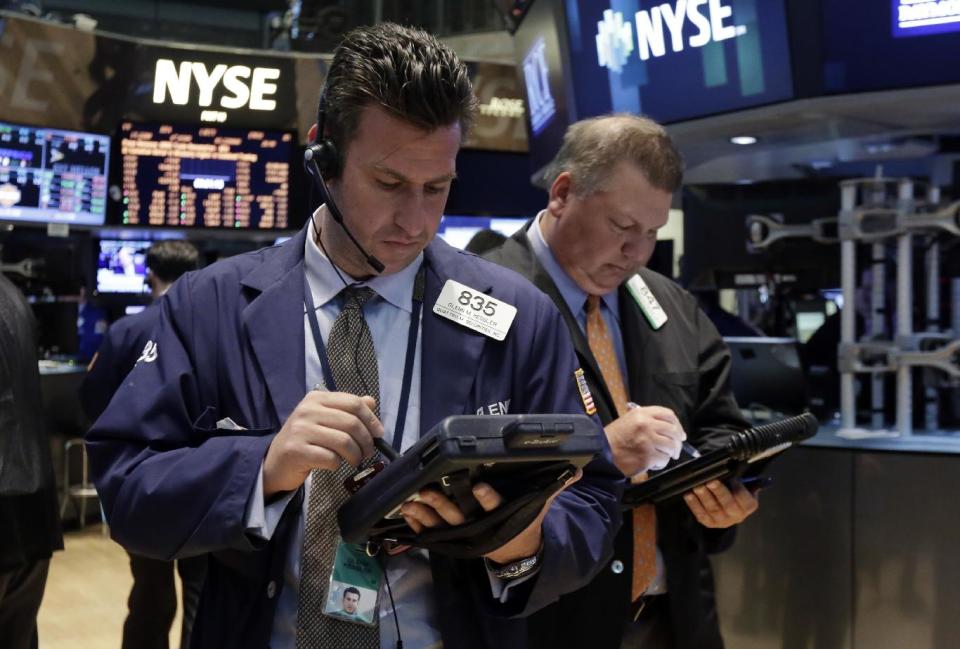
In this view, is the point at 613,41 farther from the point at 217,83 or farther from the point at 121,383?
the point at 217,83

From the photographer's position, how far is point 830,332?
4027 millimetres

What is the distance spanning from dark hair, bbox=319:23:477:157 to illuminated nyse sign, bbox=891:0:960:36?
2.21 metres

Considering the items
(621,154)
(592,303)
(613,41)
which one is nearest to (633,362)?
(592,303)

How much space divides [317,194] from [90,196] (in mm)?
6241

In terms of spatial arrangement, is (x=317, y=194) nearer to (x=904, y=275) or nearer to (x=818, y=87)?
(x=818, y=87)

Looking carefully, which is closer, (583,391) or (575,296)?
(583,391)

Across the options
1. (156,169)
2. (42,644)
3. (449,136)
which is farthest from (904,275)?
(156,169)

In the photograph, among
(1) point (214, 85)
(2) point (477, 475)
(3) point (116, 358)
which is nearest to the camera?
(2) point (477, 475)

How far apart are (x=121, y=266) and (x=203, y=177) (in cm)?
111

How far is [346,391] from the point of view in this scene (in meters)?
1.35

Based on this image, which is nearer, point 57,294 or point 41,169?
point 41,169

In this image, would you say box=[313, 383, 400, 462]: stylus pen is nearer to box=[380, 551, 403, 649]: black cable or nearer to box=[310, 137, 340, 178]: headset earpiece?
box=[380, 551, 403, 649]: black cable

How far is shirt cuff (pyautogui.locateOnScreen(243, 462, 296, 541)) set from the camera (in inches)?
48.1

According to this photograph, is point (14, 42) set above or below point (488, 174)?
above
